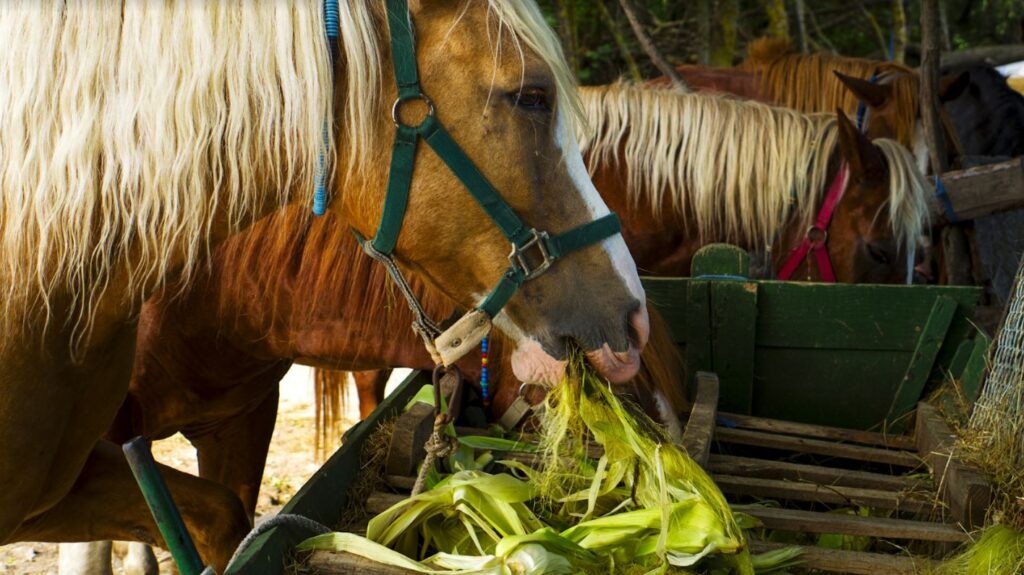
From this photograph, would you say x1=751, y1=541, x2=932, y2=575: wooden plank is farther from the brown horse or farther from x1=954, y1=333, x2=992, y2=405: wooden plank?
the brown horse

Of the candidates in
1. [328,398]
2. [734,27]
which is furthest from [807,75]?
[328,398]

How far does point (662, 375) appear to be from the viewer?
2434mm

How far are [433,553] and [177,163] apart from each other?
3.00 feet

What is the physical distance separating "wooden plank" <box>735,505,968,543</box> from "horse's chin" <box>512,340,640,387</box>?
0.48 m

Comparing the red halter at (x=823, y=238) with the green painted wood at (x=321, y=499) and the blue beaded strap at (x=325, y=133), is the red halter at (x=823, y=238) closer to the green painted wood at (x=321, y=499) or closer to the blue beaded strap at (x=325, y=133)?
the green painted wood at (x=321, y=499)

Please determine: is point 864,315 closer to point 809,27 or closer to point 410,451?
point 410,451

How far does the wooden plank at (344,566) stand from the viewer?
1621 millimetres

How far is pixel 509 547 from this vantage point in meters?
1.62

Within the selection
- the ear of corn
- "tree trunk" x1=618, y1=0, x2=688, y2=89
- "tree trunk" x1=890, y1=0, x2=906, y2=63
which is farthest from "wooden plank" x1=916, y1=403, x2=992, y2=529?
"tree trunk" x1=890, y1=0, x2=906, y2=63

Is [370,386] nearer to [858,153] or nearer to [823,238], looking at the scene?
[823,238]

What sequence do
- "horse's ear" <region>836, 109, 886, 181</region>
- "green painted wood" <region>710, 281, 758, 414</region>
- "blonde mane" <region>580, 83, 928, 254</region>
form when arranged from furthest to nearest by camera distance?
"blonde mane" <region>580, 83, 928, 254</region>
"horse's ear" <region>836, 109, 886, 181</region>
"green painted wood" <region>710, 281, 758, 414</region>

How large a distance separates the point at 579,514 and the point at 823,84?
4365 mm

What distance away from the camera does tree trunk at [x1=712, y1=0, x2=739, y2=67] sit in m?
6.94

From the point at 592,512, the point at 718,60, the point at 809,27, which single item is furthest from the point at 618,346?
the point at 809,27
